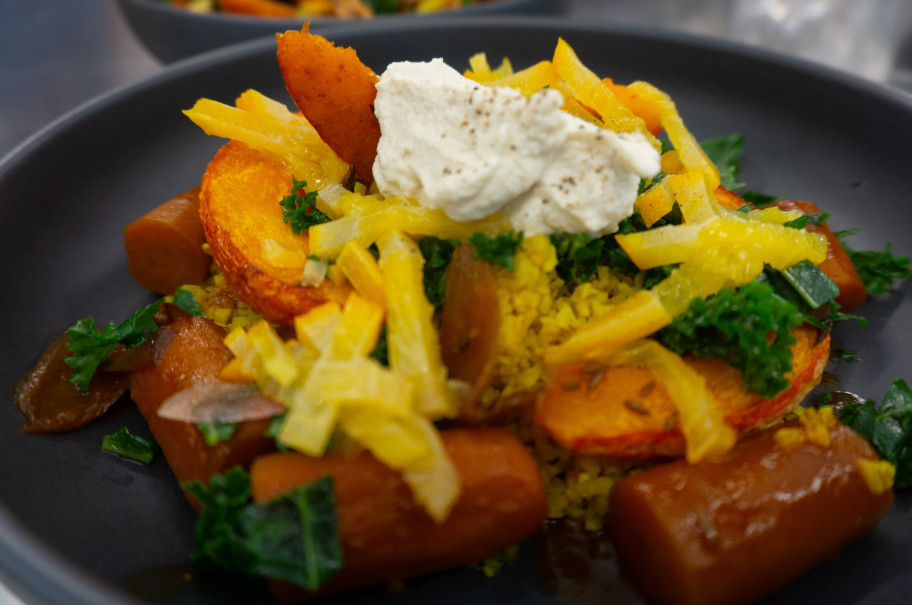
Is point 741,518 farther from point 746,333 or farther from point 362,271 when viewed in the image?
point 362,271

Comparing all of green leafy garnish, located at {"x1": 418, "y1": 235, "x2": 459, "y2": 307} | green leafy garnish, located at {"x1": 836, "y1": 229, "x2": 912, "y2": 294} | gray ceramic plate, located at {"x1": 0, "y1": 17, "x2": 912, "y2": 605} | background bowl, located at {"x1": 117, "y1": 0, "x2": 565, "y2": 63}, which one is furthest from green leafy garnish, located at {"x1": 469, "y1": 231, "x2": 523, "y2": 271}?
background bowl, located at {"x1": 117, "y1": 0, "x2": 565, "y2": 63}

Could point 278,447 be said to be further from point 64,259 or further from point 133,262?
point 64,259

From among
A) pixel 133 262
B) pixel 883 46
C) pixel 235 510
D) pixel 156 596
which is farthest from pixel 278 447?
pixel 883 46

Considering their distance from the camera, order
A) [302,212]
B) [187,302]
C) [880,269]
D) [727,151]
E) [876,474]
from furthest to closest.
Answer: [727,151] → [880,269] → [187,302] → [302,212] → [876,474]

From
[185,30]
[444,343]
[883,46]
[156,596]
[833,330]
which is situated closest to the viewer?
[156,596]

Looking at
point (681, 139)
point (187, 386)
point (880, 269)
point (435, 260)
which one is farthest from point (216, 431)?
point (880, 269)

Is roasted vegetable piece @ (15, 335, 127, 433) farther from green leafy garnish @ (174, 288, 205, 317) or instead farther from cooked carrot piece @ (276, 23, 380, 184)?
cooked carrot piece @ (276, 23, 380, 184)

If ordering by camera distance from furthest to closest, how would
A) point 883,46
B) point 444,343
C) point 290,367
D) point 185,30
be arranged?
point 883,46 < point 185,30 < point 444,343 < point 290,367

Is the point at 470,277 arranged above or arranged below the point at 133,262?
above
